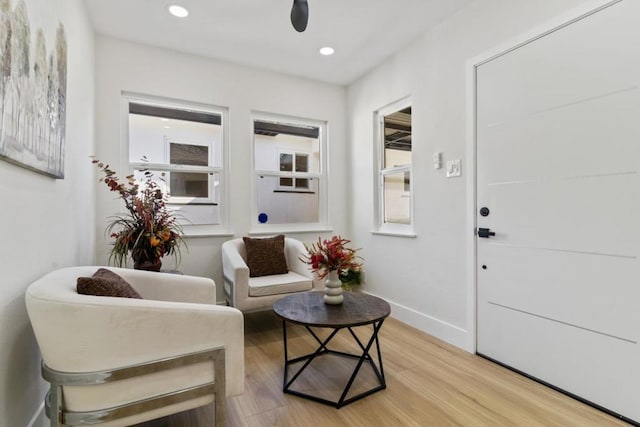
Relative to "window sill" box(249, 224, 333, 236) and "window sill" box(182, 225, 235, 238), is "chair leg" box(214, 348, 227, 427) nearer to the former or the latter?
"window sill" box(182, 225, 235, 238)

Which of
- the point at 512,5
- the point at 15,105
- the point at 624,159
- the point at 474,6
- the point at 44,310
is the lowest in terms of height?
the point at 44,310

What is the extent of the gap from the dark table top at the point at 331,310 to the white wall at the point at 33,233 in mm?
1175

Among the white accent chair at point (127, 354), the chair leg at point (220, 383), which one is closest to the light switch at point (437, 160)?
the white accent chair at point (127, 354)

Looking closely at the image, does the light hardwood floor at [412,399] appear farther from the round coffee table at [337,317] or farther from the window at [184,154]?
the window at [184,154]

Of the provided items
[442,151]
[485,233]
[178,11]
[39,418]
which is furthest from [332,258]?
[178,11]

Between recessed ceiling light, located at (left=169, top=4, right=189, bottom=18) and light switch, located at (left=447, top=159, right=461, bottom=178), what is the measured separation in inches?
101

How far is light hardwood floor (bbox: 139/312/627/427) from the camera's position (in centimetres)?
164

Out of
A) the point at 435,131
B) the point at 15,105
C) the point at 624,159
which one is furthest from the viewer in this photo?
the point at 435,131

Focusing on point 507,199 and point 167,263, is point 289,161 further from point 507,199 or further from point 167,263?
point 507,199

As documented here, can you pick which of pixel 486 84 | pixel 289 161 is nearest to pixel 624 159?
pixel 486 84

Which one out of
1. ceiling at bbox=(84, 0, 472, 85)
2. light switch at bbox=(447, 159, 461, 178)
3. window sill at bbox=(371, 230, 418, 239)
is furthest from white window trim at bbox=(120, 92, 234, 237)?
light switch at bbox=(447, 159, 461, 178)

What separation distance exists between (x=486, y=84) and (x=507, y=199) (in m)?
0.90

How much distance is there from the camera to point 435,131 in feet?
9.18

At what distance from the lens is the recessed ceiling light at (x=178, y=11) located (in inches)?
100
